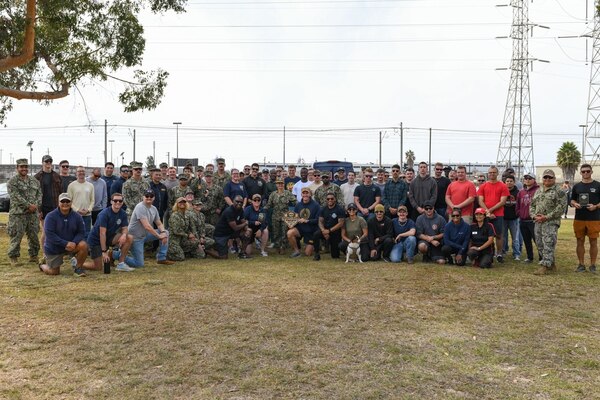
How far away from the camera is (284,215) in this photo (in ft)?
36.6

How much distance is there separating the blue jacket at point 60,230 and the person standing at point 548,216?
7850mm

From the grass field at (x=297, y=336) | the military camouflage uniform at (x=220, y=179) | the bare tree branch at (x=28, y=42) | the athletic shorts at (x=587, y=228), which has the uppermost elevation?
the bare tree branch at (x=28, y=42)

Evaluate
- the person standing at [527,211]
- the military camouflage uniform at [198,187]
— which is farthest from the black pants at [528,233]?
the military camouflage uniform at [198,187]

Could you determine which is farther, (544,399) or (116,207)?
(116,207)

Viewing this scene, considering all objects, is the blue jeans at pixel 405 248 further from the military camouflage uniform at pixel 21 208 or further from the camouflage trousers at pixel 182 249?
the military camouflage uniform at pixel 21 208

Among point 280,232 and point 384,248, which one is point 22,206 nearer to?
point 280,232

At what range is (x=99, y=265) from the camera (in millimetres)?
8820

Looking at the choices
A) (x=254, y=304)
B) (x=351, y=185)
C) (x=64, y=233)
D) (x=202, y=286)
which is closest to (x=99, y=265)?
(x=64, y=233)

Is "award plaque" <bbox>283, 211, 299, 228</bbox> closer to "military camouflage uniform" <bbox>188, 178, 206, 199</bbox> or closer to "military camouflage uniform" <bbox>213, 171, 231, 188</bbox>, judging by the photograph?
"military camouflage uniform" <bbox>213, 171, 231, 188</bbox>

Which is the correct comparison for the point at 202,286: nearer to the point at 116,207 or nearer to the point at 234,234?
the point at 116,207

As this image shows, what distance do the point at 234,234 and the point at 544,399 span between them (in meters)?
7.73

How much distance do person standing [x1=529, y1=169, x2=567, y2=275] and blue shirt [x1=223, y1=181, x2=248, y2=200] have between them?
587 cm

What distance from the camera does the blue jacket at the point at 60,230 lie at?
26.9ft

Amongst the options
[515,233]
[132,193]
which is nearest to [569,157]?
[515,233]
